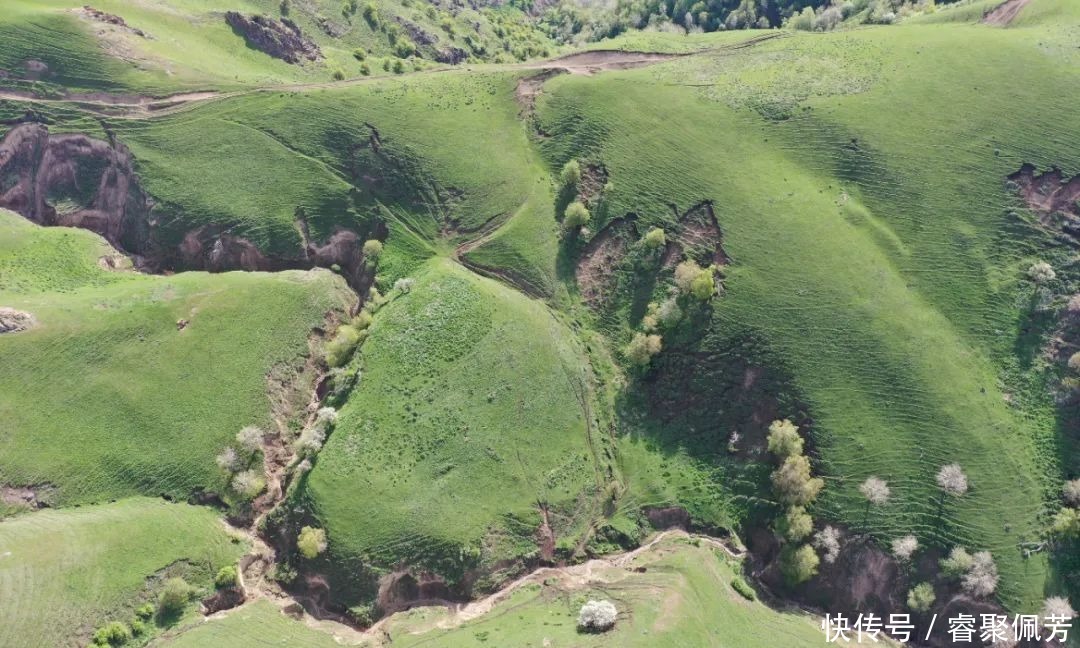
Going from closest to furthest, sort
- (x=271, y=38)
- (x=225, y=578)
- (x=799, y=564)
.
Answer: (x=225, y=578) → (x=799, y=564) → (x=271, y=38)

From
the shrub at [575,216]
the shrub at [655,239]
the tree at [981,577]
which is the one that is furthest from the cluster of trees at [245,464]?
the tree at [981,577]

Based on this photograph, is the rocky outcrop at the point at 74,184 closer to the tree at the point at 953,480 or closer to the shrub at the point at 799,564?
the shrub at the point at 799,564

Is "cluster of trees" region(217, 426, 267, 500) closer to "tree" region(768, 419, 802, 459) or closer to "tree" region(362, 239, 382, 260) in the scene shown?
"tree" region(362, 239, 382, 260)

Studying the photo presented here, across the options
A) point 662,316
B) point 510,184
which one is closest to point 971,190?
point 662,316

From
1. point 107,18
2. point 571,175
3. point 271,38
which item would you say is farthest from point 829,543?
point 107,18

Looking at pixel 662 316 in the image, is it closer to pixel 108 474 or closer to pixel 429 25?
pixel 108 474

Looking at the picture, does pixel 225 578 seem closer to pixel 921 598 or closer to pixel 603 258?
pixel 603 258

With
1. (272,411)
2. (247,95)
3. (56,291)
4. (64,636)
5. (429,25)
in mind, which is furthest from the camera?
(429,25)
